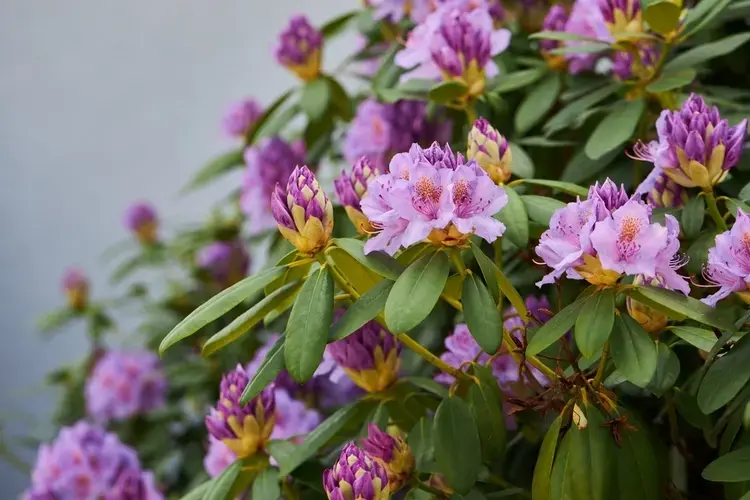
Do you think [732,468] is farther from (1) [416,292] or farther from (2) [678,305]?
(1) [416,292]

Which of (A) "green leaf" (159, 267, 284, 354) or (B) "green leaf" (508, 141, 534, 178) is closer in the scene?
(A) "green leaf" (159, 267, 284, 354)

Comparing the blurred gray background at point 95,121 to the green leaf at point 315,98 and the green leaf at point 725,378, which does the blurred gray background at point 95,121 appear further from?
the green leaf at point 725,378

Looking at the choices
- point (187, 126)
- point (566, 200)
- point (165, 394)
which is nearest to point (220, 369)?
point (165, 394)

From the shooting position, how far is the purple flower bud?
2.38 ft

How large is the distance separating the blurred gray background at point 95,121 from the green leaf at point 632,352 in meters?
Answer: 1.94

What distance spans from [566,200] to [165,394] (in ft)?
3.64

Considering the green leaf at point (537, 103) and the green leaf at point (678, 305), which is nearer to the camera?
the green leaf at point (678, 305)

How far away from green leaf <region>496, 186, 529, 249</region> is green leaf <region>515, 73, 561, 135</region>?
9.6 inches

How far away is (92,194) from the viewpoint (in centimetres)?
252

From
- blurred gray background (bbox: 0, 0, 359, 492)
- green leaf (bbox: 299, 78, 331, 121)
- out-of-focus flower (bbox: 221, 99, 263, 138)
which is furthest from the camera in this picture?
blurred gray background (bbox: 0, 0, 359, 492)

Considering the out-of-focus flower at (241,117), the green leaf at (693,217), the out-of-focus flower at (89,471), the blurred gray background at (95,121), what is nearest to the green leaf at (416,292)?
the green leaf at (693,217)

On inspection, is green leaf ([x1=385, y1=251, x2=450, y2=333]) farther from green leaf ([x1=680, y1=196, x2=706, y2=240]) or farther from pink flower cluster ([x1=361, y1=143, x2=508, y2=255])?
green leaf ([x1=680, y1=196, x2=706, y2=240])

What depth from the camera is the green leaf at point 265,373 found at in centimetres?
60

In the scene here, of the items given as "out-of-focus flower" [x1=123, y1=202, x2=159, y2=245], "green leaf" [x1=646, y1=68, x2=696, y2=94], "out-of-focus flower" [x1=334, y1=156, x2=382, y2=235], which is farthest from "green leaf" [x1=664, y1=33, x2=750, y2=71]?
"out-of-focus flower" [x1=123, y1=202, x2=159, y2=245]
